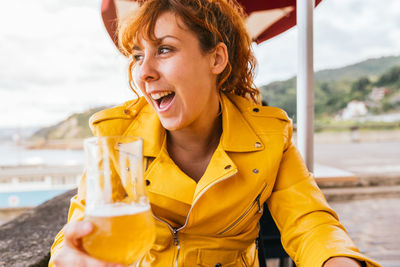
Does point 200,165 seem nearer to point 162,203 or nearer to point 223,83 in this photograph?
point 162,203

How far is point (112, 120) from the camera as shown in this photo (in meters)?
1.26

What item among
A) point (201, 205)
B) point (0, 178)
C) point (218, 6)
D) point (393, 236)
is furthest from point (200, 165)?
point (0, 178)

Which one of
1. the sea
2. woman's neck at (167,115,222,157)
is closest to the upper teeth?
woman's neck at (167,115,222,157)

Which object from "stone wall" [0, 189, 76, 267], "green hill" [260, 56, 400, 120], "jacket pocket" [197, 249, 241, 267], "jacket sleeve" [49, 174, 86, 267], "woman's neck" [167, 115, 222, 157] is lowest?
"green hill" [260, 56, 400, 120]

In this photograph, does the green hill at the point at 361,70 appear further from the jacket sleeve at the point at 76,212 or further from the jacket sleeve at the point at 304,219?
the jacket sleeve at the point at 76,212

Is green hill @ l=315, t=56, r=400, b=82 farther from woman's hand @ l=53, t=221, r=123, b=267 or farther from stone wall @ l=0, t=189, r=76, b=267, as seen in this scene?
woman's hand @ l=53, t=221, r=123, b=267

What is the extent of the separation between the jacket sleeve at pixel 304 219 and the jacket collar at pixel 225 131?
0.18 metres

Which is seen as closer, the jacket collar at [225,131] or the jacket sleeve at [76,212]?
the jacket sleeve at [76,212]

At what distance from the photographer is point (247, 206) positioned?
4.15 feet

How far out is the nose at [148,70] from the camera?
3.84 feet

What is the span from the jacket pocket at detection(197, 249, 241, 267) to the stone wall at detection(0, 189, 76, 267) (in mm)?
769

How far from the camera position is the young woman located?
1190 millimetres

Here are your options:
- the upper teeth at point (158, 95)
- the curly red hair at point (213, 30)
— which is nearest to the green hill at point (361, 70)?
the curly red hair at point (213, 30)

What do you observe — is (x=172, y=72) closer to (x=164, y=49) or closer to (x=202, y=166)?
(x=164, y=49)
